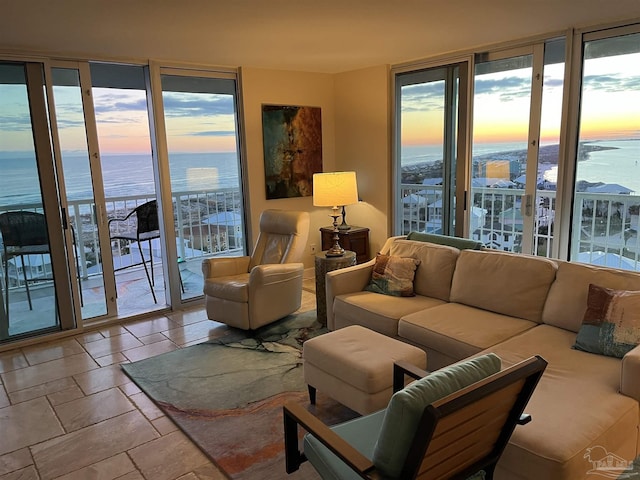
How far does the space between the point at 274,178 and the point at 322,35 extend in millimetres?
2052

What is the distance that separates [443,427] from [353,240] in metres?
4.06

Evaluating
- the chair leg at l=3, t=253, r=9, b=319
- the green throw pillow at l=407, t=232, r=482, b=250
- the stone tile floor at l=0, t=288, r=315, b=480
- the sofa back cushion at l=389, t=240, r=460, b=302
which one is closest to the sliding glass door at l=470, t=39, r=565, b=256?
the green throw pillow at l=407, t=232, r=482, b=250

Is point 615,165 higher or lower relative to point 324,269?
higher

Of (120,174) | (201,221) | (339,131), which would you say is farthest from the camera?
(201,221)

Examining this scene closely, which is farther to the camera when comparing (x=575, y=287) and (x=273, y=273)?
(x=273, y=273)

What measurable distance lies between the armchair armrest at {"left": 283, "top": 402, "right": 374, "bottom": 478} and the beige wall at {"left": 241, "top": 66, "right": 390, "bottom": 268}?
359cm

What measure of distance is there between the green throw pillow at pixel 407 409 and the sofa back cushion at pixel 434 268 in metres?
2.09

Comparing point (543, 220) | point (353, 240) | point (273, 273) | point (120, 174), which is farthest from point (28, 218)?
point (543, 220)

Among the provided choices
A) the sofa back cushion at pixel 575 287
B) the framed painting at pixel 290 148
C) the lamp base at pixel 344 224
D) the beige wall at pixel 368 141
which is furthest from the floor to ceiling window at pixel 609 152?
the framed painting at pixel 290 148

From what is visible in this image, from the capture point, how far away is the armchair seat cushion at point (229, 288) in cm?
417

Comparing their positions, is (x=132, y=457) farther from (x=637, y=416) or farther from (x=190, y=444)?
(x=637, y=416)

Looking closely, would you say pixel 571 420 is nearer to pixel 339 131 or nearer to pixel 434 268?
pixel 434 268

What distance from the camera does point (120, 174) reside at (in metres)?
5.75

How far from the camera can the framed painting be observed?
5.40 metres
